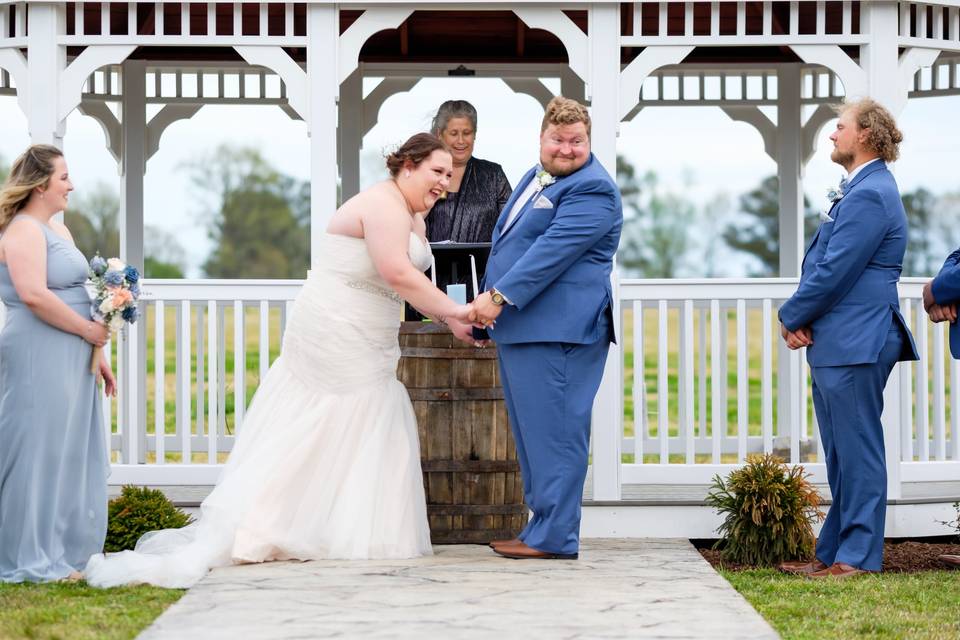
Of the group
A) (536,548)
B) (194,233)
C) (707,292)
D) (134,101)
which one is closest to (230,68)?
(134,101)

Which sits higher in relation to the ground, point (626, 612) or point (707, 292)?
point (707, 292)

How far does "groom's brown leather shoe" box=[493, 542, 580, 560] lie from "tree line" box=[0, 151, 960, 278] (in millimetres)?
34857

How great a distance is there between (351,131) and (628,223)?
1265 inches

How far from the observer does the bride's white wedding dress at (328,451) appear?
18.7 ft

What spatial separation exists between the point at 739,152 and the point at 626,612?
36164mm

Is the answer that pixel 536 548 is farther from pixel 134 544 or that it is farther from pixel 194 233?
pixel 194 233

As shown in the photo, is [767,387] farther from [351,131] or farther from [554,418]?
[351,131]

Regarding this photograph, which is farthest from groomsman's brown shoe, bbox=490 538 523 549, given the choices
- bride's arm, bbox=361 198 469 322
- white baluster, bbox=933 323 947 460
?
white baluster, bbox=933 323 947 460

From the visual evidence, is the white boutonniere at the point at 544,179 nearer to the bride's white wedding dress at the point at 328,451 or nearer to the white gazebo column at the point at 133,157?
the bride's white wedding dress at the point at 328,451

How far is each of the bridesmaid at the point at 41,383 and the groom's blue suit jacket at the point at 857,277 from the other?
3059 millimetres

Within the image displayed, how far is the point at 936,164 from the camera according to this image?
39.5 metres

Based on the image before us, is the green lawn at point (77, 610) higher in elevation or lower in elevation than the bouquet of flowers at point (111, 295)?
lower

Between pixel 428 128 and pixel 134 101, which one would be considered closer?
pixel 428 128

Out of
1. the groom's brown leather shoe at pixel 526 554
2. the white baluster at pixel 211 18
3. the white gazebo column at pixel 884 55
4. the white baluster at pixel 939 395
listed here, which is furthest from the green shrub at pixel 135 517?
the white gazebo column at pixel 884 55
